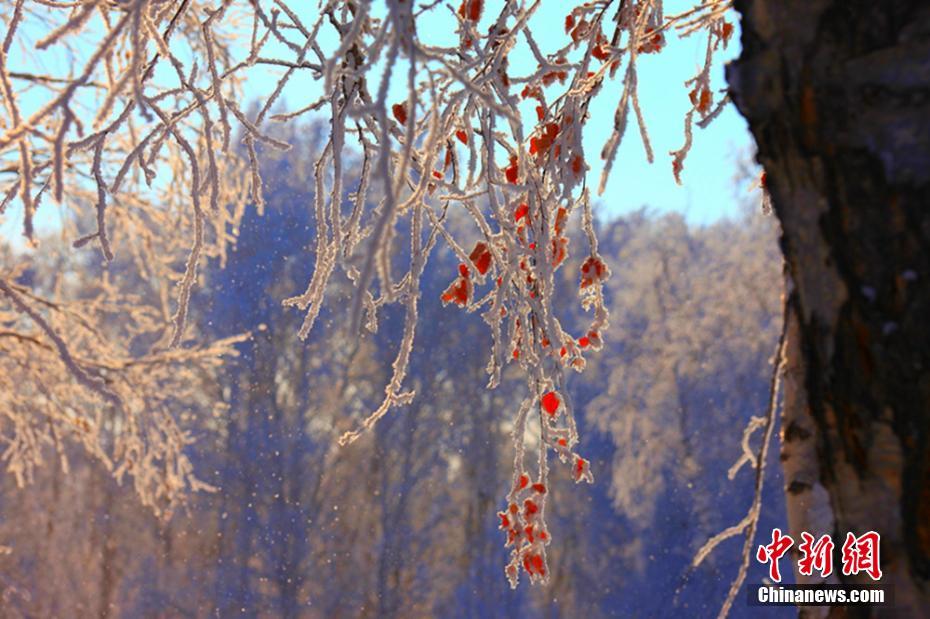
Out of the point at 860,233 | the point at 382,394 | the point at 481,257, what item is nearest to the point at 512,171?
the point at 481,257

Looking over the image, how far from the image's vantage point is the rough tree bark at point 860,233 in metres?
0.77

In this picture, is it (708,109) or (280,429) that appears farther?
(280,429)

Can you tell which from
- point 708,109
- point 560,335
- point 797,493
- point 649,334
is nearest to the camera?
point 797,493

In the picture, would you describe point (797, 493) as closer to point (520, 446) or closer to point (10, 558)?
point (520, 446)

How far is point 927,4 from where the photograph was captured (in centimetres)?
80

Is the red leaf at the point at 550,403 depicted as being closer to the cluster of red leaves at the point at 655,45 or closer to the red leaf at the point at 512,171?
the red leaf at the point at 512,171

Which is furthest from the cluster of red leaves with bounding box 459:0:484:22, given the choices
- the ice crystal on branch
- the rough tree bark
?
the rough tree bark

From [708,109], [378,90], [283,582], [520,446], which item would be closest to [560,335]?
[520,446]

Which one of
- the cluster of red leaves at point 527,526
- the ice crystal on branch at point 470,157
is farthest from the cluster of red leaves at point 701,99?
the cluster of red leaves at point 527,526

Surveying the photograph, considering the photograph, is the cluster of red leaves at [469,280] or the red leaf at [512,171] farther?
the red leaf at [512,171]

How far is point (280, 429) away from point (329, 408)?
85 centimetres

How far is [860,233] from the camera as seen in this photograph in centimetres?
80

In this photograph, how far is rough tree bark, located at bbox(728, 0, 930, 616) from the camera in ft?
2.52

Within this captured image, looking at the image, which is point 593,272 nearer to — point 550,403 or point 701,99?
point 550,403
